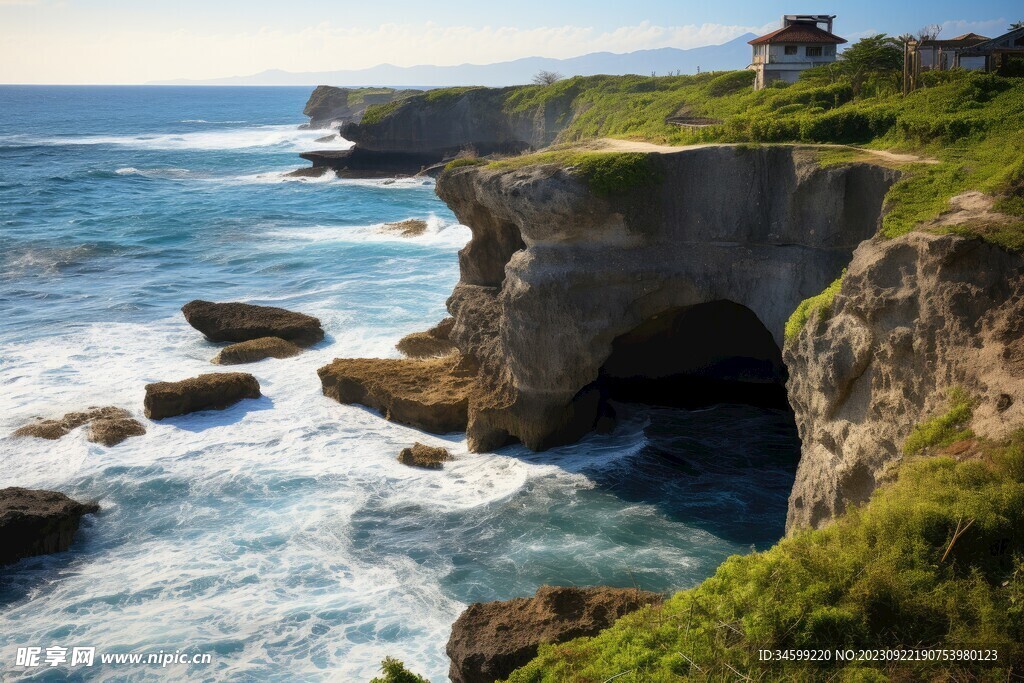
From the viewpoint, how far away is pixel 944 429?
949 cm

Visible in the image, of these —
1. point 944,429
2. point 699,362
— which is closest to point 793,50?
point 699,362

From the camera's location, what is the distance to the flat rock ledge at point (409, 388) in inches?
761

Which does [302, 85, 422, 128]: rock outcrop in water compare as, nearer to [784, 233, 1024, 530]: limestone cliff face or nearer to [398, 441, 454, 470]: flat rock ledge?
[398, 441, 454, 470]: flat rock ledge

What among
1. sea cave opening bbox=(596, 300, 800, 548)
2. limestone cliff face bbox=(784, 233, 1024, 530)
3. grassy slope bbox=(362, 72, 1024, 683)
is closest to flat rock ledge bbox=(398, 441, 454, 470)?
sea cave opening bbox=(596, 300, 800, 548)

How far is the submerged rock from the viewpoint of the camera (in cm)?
3888

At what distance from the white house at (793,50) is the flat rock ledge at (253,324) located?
16.5m

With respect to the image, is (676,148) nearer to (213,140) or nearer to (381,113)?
(381,113)

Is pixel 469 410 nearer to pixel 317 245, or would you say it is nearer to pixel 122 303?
pixel 122 303

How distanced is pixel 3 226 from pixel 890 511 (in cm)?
4521

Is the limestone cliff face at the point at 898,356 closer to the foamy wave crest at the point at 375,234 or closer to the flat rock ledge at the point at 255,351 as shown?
the flat rock ledge at the point at 255,351

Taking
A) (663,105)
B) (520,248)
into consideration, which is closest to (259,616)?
(520,248)

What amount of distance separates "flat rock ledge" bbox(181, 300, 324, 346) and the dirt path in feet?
29.9

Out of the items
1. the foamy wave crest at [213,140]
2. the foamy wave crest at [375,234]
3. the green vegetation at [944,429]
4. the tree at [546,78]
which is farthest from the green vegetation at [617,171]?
the foamy wave crest at [213,140]

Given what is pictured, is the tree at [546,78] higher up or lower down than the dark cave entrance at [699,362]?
higher up
